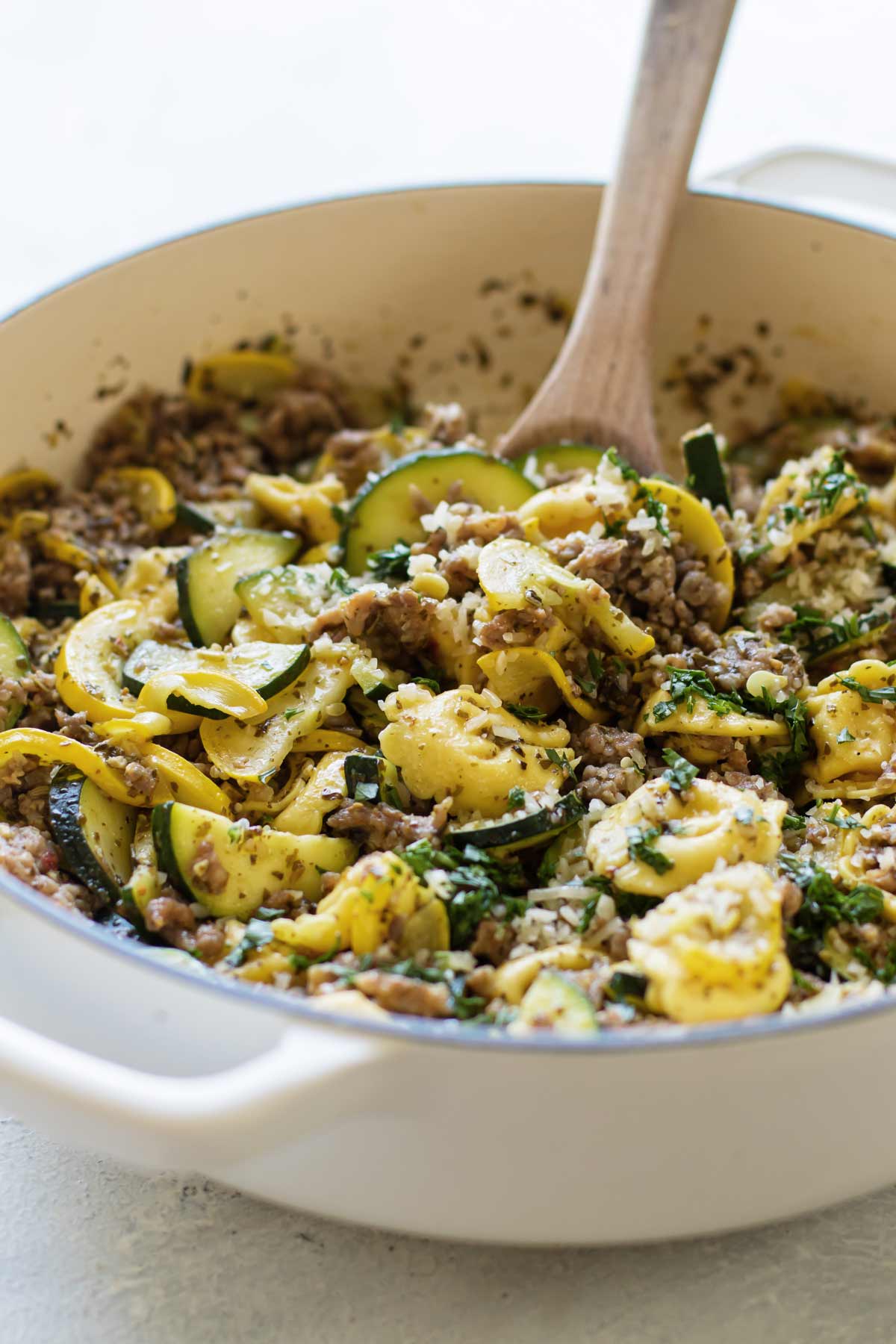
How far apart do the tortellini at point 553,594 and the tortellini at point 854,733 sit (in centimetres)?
38

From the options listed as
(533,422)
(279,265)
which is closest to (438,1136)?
(533,422)

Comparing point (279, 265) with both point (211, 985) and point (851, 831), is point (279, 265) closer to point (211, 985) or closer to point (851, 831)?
point (851, 831)

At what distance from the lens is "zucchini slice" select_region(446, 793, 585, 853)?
2398 millimetres

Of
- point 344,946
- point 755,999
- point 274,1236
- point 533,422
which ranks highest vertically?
point 533,422

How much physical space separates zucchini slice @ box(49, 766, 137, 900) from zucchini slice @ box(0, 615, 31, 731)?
0.24 meters

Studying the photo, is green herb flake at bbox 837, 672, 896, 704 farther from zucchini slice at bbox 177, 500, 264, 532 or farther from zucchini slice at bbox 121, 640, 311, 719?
zucchini slice at bbox 177, 500, 264, 532

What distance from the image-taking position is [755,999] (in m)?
1.97

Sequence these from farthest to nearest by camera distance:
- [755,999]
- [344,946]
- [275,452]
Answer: [275,452], [344,946], [755,999]

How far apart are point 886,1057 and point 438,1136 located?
62 cm

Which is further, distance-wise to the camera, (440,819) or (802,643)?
(802,643)

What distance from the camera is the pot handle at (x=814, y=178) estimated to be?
3.59 meters

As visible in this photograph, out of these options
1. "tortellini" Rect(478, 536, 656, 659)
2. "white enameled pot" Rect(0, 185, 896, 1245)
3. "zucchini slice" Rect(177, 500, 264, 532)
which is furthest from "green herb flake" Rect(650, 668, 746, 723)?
"zucchini slice" Rect(177, 500, 264, 532)

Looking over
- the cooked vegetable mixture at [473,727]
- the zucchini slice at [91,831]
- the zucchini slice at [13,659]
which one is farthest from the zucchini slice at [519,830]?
the zucchini slice at [13,659]

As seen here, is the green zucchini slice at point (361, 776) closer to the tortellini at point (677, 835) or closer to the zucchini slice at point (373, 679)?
the zucchini slice at point (373, 679)
